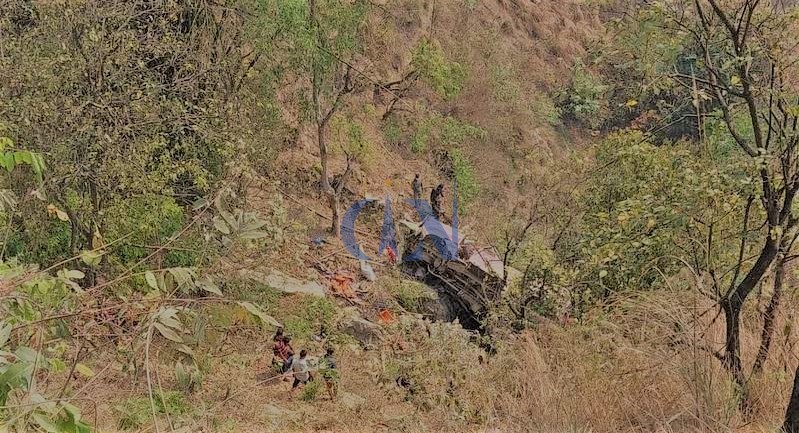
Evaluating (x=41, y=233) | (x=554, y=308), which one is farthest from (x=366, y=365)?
(x=41, y=233)

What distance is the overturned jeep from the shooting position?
10000mm

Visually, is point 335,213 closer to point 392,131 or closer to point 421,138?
point 421,138

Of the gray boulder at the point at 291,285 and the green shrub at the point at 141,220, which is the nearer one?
the green shrub at the point at 141,220

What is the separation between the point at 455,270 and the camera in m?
10.6

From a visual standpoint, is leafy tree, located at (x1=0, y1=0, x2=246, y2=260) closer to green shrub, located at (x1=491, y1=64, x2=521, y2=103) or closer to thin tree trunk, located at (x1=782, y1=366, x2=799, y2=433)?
thin tree trunk, located at (x1=782, y1=366, x2=799, y2=433)

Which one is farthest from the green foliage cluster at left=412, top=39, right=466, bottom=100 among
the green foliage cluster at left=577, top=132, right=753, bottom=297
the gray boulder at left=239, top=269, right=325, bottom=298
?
the green foliage cluster at left=577, top=132, right=753, bottom=297

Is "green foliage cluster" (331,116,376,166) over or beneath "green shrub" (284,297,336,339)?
over

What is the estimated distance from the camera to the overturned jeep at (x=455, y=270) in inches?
394

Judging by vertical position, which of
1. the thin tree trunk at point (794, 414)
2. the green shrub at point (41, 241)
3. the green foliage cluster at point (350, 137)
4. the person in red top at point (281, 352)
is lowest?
the person in red top at point (281, 352)

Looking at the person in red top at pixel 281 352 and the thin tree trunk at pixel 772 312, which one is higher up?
the thin tree trunk at pixel 772 312

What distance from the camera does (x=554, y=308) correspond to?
7457 millimetres

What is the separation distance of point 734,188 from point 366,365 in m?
5.80

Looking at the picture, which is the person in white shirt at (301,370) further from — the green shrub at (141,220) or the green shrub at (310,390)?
the green shrub at (141,220)

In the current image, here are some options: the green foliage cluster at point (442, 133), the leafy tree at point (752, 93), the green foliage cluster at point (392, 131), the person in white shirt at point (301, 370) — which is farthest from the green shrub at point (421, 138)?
the leafy tree at point (752, 93)
